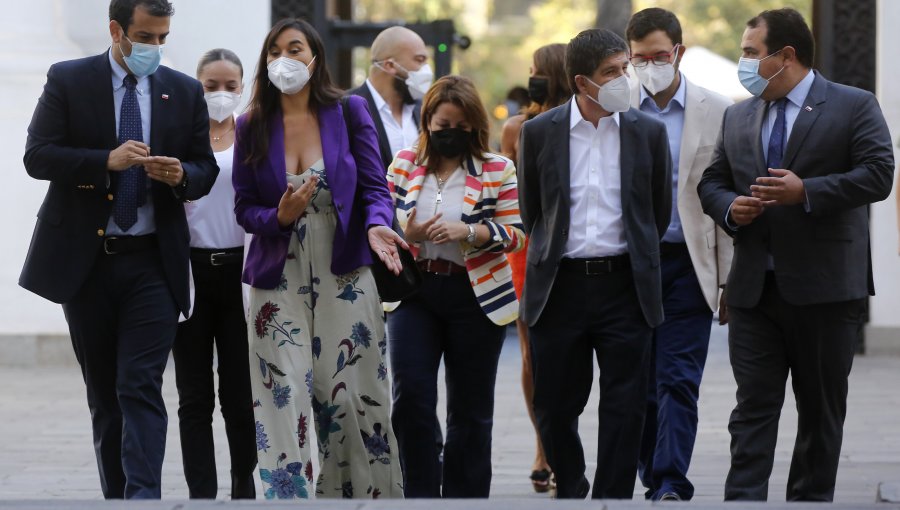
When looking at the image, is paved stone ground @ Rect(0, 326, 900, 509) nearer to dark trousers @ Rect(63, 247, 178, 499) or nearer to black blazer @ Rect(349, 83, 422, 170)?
dark trousers @ Rect(63, 247, 178, 499)

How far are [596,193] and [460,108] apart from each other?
800 millimetres

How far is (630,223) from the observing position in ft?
20.8

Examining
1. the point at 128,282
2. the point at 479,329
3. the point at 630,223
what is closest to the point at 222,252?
the point at 128,282

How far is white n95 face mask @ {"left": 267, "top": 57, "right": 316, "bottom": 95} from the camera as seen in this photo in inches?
242

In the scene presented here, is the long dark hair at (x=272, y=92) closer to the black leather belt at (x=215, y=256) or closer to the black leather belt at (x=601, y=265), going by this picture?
the black leather belt at (x=215, y=256)

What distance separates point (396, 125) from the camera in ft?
26.5

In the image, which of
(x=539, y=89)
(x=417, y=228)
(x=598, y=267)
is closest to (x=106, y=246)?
(x=417, y=228)

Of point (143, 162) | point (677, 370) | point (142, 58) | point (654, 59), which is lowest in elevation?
point (677, 370)

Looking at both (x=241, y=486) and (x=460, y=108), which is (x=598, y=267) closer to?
(x=460, y=108)

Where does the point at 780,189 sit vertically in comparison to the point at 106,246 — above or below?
above

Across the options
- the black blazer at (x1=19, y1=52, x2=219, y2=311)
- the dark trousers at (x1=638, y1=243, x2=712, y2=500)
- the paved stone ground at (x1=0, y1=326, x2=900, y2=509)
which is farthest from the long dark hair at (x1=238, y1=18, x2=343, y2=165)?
the dark trousers at (x1=638, y1=243, x2=712, y2=500)

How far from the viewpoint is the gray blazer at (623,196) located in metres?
6.36

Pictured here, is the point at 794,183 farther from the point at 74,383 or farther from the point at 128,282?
the point at 74,383

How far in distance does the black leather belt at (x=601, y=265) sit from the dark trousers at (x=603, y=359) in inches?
0.8
